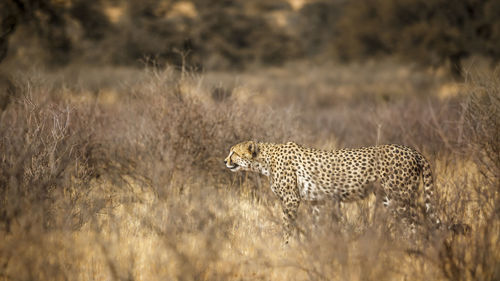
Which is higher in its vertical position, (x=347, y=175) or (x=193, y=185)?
(x=347, y=175)

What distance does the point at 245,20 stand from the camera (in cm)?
3644

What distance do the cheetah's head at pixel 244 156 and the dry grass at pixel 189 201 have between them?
1.21 feet

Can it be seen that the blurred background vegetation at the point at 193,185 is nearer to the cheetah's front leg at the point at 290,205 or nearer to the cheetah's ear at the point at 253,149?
the cheetah's front leg at the point at 290,205

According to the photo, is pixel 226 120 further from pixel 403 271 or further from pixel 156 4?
pixel 156 4

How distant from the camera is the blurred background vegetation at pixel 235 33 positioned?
790 inches

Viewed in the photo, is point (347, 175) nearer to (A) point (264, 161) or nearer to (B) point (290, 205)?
(B) point (290, 205)

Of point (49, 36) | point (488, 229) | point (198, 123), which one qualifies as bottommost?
point (488, 229)

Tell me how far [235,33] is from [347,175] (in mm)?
30908

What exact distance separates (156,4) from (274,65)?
7.71m

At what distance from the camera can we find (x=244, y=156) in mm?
5086

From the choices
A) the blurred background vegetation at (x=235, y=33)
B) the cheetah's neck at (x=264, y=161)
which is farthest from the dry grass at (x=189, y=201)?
the blurred background vegetation at (x=235, y=33)

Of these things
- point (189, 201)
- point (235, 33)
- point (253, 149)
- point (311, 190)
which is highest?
point (235, 33)

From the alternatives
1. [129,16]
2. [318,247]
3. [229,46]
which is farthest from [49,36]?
[318,247]

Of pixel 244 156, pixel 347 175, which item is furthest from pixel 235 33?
pixel 347 175
